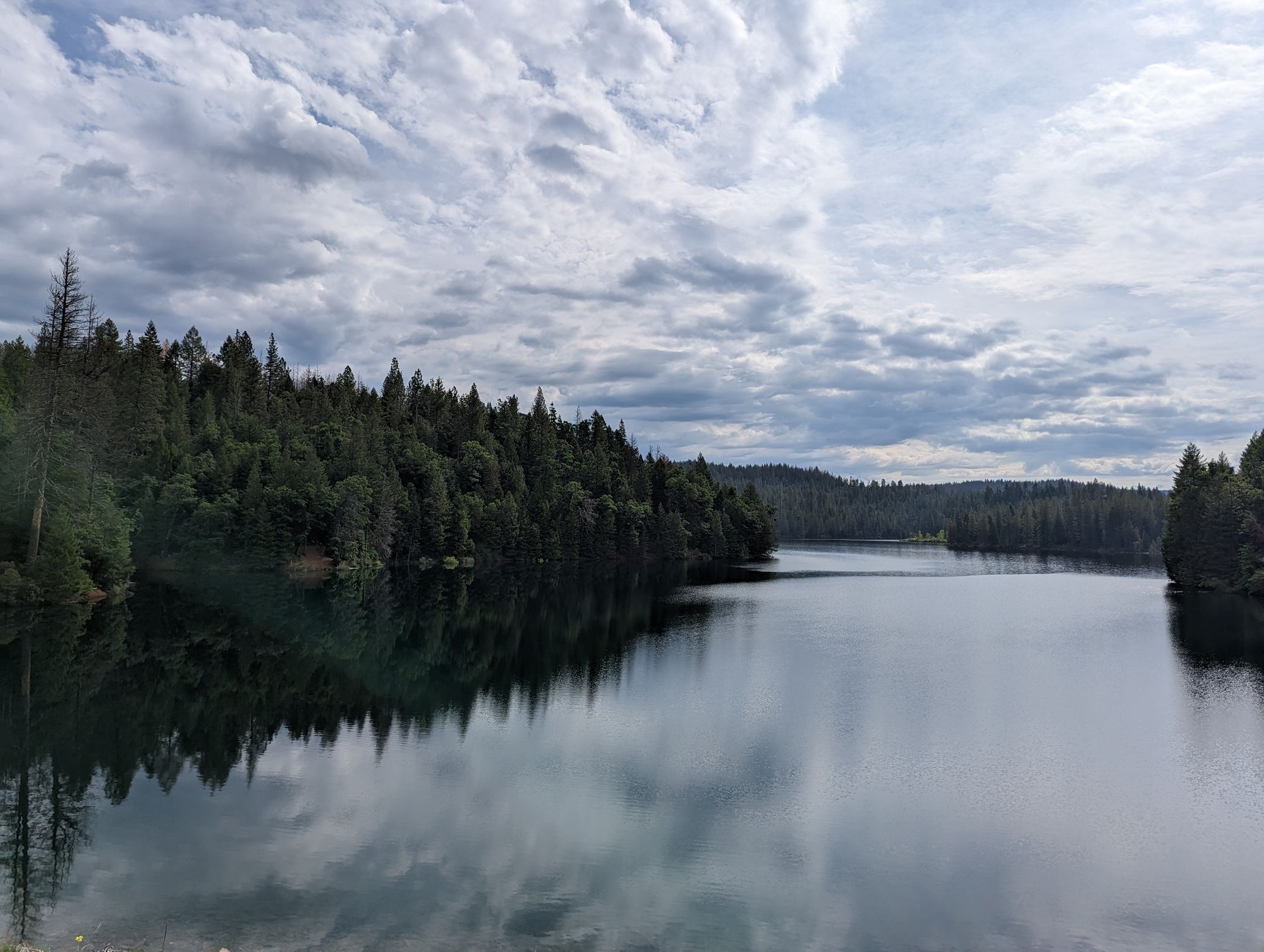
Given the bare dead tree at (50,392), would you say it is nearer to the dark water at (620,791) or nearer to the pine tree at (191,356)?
the dark water at (620,791)

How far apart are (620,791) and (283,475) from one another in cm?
8645

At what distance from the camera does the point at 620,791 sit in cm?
2383

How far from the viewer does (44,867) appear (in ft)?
57.9

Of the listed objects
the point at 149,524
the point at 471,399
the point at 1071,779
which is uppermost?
the point at 471,399

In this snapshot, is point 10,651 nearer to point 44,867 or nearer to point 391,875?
point 44,867

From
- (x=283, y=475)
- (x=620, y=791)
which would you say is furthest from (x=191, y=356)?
(x=620, y=791)

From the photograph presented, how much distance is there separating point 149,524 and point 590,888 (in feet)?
299

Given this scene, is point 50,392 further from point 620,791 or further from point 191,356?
point 191,356

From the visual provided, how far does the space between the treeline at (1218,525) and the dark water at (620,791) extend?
48.1 m

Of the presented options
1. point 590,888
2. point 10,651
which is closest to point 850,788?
point 590,888

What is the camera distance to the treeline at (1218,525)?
89.2 meters

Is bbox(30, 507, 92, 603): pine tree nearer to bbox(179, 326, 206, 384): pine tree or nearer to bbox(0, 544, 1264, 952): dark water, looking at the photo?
bbox(0, 544, 1264, 952): dark water

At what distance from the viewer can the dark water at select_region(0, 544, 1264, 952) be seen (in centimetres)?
1642

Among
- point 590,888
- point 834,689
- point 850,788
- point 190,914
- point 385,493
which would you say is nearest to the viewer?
point 190,914
